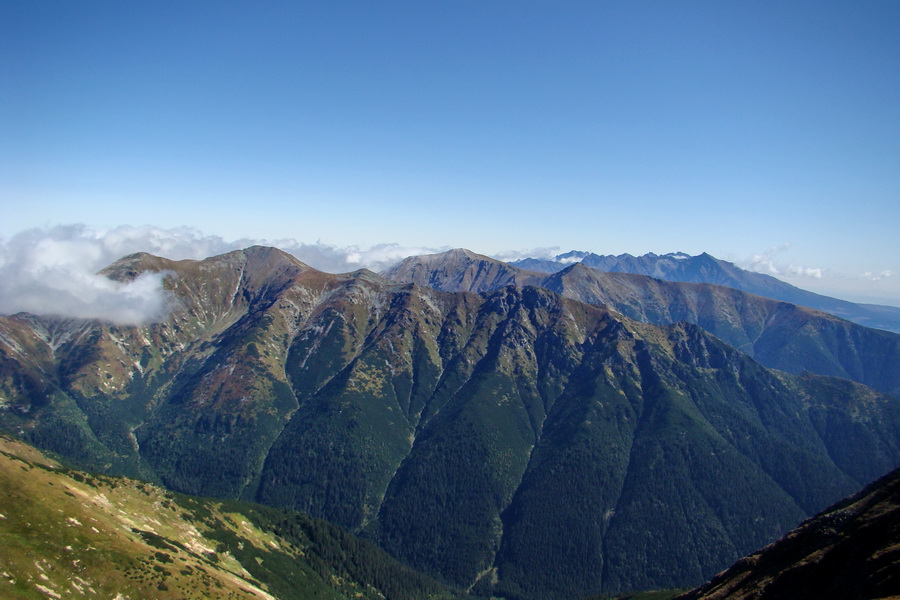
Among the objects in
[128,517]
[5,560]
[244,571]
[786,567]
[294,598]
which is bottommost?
[294,598]

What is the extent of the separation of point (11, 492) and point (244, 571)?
83.0 meters

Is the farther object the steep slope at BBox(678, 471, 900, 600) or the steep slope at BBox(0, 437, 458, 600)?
the steep slope at BBox(0, 437, 458, 600)

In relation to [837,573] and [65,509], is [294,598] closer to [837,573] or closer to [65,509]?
[65,509]

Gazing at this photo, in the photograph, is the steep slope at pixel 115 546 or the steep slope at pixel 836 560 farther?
the steep slope at pixel 115 546

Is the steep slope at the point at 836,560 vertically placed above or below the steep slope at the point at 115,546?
above

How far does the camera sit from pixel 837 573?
253ft

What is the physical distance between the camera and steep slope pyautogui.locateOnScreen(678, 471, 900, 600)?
69812 mm

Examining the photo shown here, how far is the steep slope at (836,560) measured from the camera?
69.8 metres

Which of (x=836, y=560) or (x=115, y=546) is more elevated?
(x=836, y=560)

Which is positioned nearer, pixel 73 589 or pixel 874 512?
pixel 874 512

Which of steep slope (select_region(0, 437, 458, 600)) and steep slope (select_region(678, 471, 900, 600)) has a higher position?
steep slope (select_region(678, 471, 900, 600))

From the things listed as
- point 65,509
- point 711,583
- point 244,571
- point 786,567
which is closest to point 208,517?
point 244,571

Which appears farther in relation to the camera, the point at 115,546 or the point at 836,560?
the point at 115,546

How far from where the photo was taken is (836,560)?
80.1 meters
